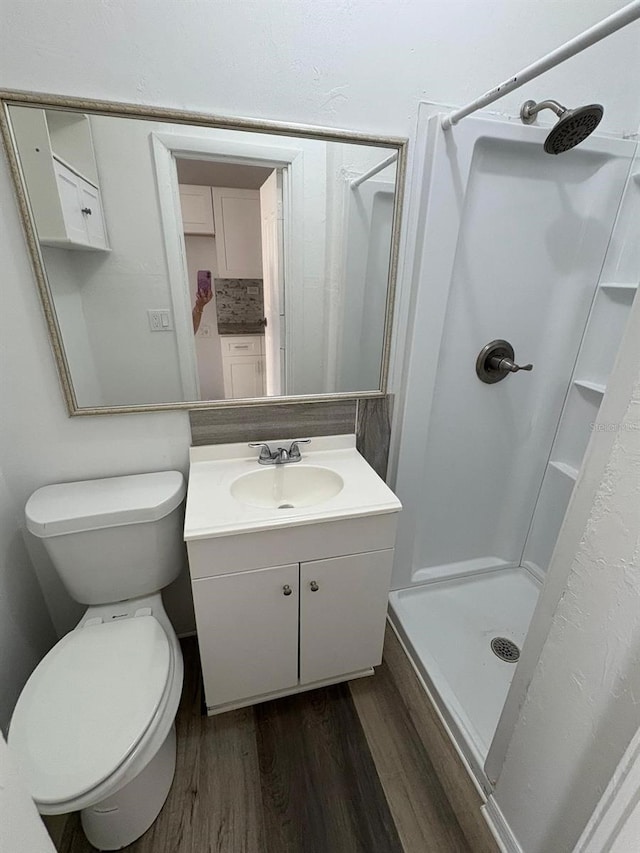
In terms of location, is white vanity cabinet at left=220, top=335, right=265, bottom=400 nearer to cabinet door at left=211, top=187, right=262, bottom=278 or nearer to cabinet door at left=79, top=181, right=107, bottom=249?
cabinet door at left=211, top=187, right=262, bottom=278

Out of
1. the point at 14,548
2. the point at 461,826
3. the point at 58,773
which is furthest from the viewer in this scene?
the point at 14,548

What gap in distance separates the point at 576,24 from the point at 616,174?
44 centimetres

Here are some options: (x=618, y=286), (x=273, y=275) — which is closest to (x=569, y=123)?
(x=618, y=286)

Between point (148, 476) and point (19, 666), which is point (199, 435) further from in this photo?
point (19, 666)

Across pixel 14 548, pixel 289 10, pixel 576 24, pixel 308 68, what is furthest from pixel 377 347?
pixel 14 548

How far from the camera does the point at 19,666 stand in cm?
114

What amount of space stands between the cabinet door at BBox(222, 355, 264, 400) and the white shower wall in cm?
53

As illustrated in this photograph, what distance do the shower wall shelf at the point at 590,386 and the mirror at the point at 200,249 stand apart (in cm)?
85

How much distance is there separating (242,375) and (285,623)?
0.78 metres

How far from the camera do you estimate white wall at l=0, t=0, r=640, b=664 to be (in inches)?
34.6

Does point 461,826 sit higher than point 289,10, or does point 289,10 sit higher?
point 289,10

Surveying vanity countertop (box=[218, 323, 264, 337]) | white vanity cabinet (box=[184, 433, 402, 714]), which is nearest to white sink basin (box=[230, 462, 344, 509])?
white vanity cabinet (box=[184, 433, 402, 714])

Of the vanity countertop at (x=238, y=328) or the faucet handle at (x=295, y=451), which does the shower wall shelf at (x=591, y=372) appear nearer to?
the faucet handle at (x=295, y=451)

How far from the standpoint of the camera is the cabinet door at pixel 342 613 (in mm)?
1162
